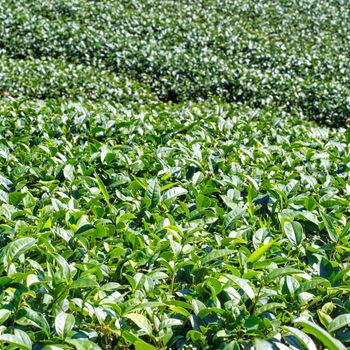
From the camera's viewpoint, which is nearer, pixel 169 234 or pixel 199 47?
pixel 169 234

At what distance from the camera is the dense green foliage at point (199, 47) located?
33.0 ft

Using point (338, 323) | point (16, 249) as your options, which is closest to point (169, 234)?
point (16, 249)

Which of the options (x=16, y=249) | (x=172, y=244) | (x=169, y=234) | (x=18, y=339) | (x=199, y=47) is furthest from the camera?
(x=199, y=47)

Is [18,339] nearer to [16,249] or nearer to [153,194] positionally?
[16,249]

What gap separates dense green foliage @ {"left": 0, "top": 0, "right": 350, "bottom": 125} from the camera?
33.0ft

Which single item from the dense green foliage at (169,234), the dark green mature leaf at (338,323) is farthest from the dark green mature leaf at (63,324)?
the dark green mature leaf at (338,323)

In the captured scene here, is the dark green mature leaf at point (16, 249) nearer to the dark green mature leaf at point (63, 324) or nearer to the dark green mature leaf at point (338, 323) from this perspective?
the dark green mature leaf at point (63, 324)

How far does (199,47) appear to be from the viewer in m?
11.9

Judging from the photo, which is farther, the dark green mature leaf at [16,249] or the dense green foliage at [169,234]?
the dark green mature leaf at [16,249]

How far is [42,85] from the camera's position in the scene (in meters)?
8.92

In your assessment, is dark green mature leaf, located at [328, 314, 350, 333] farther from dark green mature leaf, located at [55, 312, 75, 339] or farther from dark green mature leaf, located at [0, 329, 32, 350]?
dark green mature leaf, located at [0, 329, 32, 350]

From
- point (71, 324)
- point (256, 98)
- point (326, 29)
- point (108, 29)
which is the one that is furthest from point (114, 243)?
point (326, 29)

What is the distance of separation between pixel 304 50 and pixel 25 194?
10949 mm

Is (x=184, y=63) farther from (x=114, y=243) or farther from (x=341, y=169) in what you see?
(x=114, y=243)
